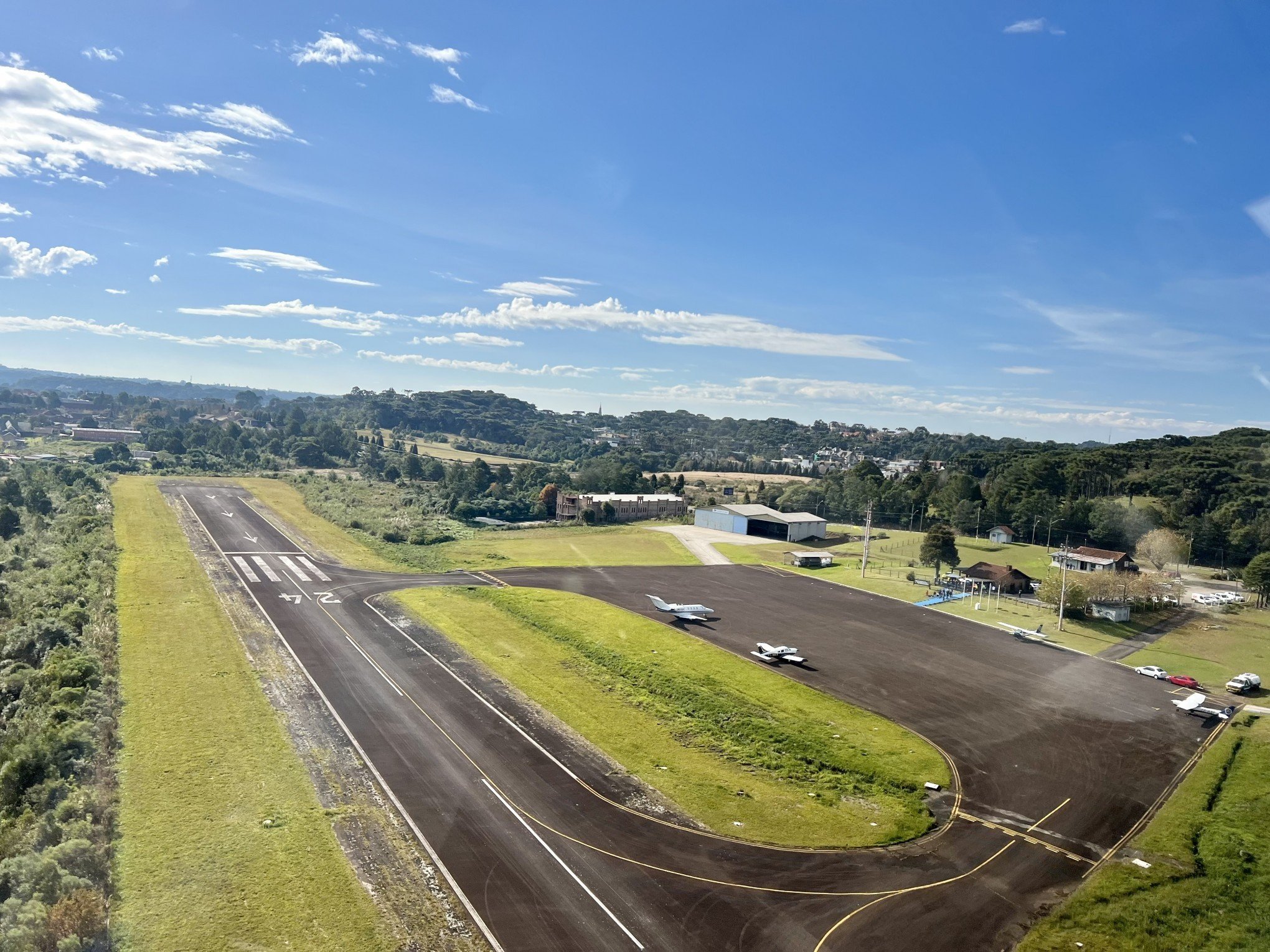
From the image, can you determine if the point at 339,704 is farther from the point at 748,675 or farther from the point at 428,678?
the point at 748,675

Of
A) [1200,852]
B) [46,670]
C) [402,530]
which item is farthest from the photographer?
[402,530]

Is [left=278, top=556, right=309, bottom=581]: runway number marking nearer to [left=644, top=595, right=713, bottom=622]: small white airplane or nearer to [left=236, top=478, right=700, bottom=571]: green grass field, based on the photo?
[left=236, top=478, right=700, bottom=571]: green grass field

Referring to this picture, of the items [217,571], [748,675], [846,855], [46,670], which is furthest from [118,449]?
[846,855]

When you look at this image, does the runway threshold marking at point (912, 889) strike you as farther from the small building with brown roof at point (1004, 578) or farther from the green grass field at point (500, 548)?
the green grass field at point (500, 548)

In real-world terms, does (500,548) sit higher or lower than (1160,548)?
lower

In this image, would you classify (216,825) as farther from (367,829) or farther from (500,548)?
(500,548)

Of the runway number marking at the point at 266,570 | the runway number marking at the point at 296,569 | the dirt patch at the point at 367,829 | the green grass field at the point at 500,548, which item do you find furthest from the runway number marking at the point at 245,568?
the dirt patch at the point at 367,829

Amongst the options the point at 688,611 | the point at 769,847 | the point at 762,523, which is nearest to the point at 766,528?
the point at 762,523
